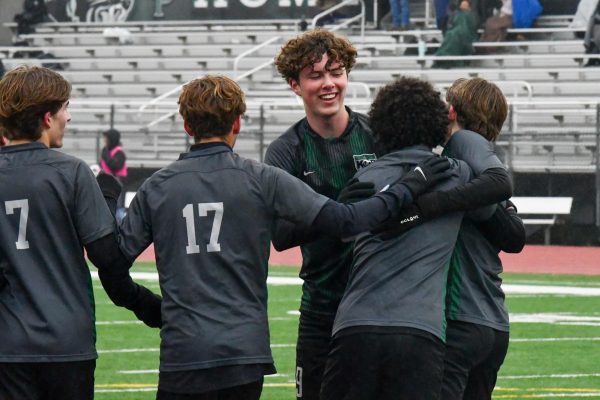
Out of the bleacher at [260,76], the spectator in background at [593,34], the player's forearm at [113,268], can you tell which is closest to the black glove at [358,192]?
the player's forearm at [113,268]

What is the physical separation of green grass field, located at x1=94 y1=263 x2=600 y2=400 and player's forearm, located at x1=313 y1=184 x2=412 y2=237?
4011mm

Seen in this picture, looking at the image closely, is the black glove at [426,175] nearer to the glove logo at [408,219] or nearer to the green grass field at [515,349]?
the glove logo at [408,219]

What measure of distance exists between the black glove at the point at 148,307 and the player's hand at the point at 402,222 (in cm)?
81

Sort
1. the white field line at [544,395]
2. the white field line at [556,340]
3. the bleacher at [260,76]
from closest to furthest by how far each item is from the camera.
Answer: the white field line at [544,395] → the white field line at [556,340] → the bleacher at [260,76]

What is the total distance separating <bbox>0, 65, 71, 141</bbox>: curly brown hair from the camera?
16.0ft

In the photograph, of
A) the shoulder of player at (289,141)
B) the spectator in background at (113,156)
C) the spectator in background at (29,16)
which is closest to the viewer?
the shoulder of player at (289,141)

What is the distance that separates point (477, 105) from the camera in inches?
211

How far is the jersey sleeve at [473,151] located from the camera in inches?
201

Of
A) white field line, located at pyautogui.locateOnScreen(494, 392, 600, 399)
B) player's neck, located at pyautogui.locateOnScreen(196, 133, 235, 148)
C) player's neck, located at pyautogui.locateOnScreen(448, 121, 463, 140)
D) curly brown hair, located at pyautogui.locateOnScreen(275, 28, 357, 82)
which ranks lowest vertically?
white field line, located at pyautogui.locateOnScreen(494, 392, 600, 399)

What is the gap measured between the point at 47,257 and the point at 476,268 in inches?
60.0

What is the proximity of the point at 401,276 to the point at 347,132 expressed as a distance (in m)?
0.91

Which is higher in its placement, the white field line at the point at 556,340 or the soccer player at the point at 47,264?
the soccer player at the point at 47,264

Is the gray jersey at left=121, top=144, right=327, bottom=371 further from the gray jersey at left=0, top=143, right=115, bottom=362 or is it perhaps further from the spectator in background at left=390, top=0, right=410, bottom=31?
the spectator in background at left=390, top=0, right=410, bottom=31

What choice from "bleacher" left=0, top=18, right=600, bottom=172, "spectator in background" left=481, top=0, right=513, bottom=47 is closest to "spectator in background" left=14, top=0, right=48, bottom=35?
"bleacher" left=0, top=18, right=600, bottom=172
